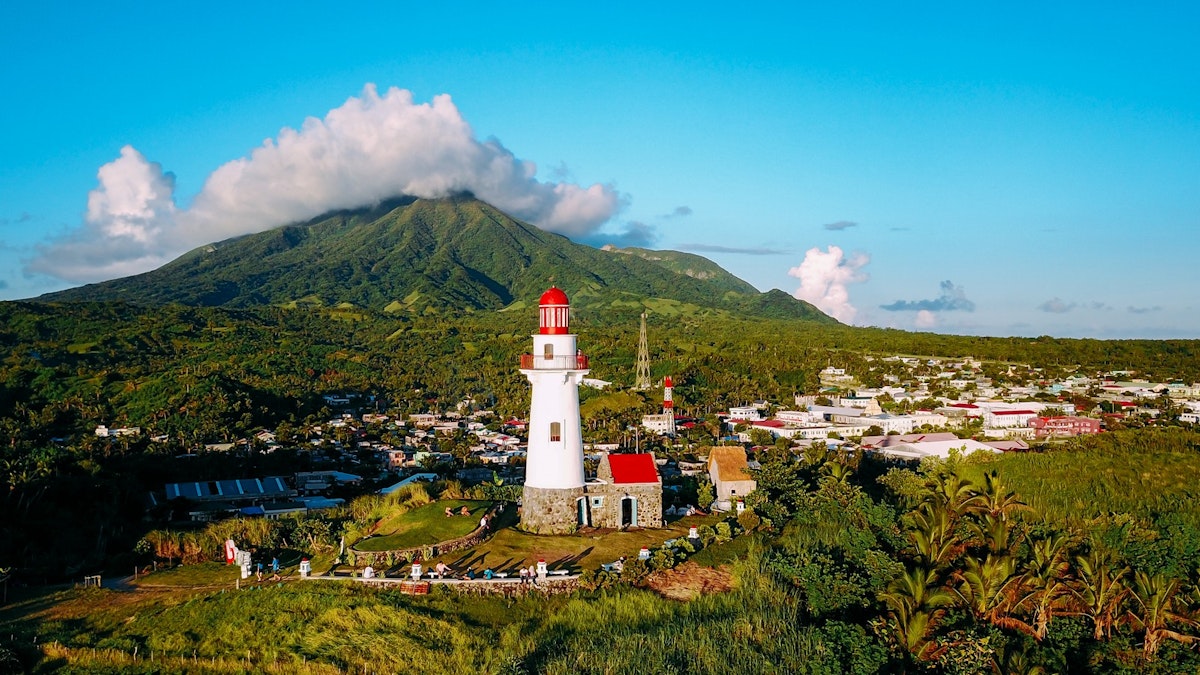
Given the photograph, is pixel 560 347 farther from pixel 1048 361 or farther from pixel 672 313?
pixel 672 313

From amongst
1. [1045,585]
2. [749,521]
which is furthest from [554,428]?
[1045,585]

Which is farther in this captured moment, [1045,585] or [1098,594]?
[1045,585]

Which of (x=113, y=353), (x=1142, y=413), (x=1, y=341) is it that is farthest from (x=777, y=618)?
(x=1, y=341)

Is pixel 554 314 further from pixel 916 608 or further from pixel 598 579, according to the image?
pixel 916 608

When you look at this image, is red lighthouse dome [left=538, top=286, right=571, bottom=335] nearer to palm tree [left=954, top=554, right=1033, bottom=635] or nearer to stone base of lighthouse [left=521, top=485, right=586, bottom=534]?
stone base of lighthouse [left=521, top=485, right=586, bottom=534]

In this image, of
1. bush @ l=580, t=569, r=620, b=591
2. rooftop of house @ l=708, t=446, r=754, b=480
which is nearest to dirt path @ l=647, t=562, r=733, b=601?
bush @ l=580, t=569, r=620, b=591

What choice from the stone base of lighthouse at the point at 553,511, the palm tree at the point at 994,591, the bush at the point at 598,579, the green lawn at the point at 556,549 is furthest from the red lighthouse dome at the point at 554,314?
the palm tree at the point at 994,591

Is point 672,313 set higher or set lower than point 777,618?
higher
